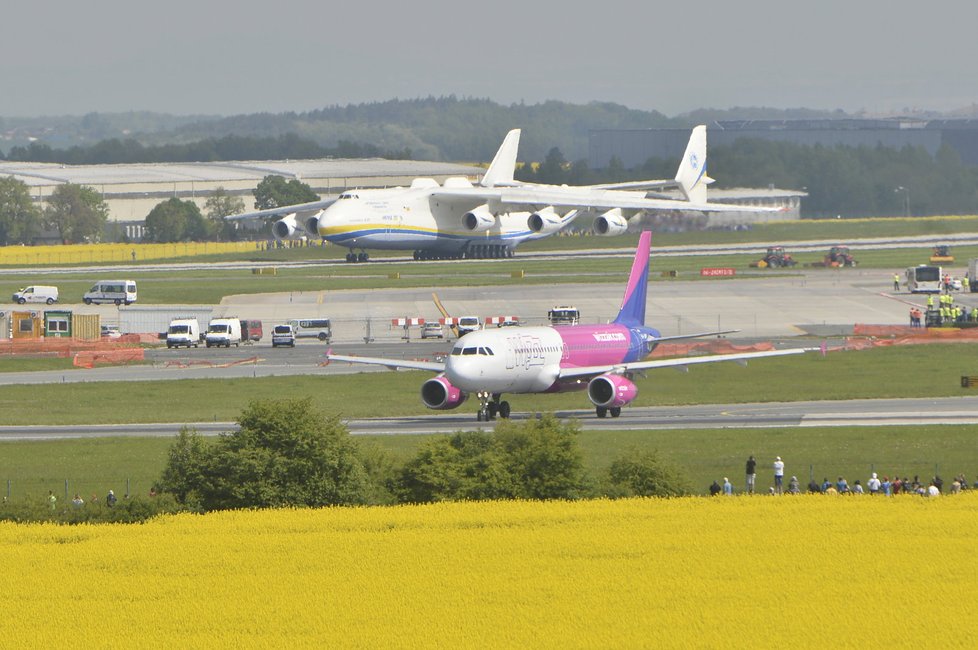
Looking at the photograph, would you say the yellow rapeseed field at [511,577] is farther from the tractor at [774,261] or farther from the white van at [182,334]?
the tractor at [774,261]

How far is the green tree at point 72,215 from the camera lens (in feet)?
586

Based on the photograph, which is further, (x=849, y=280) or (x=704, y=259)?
(x=704, y=259)

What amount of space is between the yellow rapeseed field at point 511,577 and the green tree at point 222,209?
15386 centimetres

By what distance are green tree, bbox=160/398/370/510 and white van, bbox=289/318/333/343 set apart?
50.0 m

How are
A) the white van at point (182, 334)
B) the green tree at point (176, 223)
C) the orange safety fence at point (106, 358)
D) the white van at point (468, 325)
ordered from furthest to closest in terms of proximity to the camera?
the green tree at point (176, 223)
the white van at point (468, 325)
the white van at point (182, 334)
the orange safety fence at point (106, 358)

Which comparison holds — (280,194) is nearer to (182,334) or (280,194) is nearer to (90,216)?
(90,216)

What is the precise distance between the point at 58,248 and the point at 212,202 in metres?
29.9

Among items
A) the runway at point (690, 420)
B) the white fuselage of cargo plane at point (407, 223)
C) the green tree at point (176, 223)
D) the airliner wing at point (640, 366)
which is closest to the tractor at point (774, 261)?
the white fuselage of cargo plane at point (407, 223)

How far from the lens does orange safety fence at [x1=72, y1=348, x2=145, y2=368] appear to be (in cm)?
7519

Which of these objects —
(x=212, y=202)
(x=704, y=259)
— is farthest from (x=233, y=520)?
(x=212, y=202)

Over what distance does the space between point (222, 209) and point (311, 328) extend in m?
107

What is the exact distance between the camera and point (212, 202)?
7500 inches

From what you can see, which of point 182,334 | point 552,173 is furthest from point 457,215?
point 552,173

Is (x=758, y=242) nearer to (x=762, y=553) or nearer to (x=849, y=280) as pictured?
(x=849, y=280)
